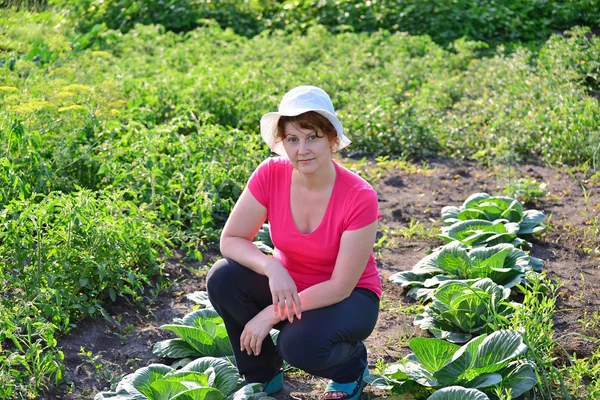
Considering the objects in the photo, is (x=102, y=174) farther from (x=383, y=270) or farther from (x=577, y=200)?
(x=577, y=200)

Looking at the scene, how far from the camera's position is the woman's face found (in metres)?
2.93

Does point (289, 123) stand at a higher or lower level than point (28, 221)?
higher

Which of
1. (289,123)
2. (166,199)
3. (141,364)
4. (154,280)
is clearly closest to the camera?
(289,123)

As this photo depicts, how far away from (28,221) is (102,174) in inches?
54.2

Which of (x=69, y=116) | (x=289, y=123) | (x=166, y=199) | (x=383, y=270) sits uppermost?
(x=289, y=123)

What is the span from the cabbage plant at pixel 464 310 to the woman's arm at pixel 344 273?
0.75m

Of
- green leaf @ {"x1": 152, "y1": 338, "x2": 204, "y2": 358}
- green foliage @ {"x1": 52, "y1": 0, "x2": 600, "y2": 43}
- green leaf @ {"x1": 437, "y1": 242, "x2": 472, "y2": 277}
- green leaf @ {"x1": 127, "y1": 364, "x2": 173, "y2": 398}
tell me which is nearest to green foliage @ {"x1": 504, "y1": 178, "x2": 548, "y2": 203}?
green leaf @ {"x1": 437, "y1": 242, "x2": 472, "y2": 277}

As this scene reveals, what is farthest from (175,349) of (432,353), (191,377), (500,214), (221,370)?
(500,214)

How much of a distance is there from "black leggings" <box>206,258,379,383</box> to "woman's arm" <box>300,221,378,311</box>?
4 centimetres

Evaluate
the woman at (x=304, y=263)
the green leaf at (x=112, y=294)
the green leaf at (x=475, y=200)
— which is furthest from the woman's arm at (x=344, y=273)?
the green leaf at (x=475, y=200)

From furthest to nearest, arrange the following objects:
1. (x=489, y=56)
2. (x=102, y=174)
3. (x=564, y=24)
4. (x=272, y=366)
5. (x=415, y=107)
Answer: (x=564, y=24), (x=489, y=56), (x=415, y=107), (x=102, y=174), (x=272, y=366)

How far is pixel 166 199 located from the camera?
465 centimetres

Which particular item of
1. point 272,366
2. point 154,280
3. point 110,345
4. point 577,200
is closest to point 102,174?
point 154,280

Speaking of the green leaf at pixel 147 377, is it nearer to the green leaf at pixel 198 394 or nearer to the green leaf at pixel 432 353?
the green leaf at pixel 198 394
